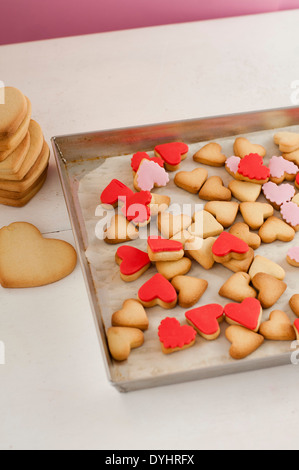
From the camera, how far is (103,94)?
4.40ft

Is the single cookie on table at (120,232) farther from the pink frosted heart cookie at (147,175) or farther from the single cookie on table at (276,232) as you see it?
the single cookie on table at (276,232)

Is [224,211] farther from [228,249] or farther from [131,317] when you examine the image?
[131,317]

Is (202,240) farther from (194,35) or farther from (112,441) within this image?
(194,35)

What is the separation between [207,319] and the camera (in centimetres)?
85

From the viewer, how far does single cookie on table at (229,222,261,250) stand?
3.21 feet

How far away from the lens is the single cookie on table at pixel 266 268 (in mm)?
927

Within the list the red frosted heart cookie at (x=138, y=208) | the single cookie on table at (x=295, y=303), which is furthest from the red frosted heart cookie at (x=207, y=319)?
the red frosted heart cookie at (x=138, y=208)

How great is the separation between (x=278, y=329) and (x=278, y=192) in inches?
12.4

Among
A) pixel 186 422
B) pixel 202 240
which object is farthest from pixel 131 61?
pixel 186 422

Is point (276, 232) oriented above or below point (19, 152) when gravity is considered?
below

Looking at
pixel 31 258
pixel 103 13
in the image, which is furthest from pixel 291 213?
pixel 103 13

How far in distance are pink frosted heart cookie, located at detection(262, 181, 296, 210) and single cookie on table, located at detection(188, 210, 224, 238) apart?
0.41 ft

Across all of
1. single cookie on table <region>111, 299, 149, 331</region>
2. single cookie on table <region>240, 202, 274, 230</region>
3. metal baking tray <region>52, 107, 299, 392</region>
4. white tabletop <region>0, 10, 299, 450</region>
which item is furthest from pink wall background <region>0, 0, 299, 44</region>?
single cookie on table <region>111, 299, 149, 331</region>

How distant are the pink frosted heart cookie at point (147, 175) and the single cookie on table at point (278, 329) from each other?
365 millimetres
